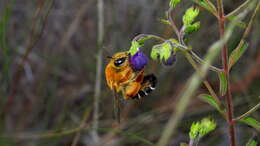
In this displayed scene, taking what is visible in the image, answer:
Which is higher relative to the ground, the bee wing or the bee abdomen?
the bee abdomen

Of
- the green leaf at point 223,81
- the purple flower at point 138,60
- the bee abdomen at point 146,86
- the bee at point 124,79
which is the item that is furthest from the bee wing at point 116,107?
the green leaf at point 223,81

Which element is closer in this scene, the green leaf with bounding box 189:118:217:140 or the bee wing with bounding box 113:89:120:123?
the green leaf with bounding box 189:118:217:140

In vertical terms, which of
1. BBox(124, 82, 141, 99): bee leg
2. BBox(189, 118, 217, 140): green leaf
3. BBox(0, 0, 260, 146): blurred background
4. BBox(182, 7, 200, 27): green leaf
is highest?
BBox(0, 0, 260, 146): blurred background

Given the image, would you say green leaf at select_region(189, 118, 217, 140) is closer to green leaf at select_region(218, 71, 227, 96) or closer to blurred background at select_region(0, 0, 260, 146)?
green leaf at select_region(218, 71, 227, 96)

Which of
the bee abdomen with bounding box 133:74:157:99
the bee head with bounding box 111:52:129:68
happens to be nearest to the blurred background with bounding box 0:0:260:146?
the bee abdomen with bounding box 133:74:157:99

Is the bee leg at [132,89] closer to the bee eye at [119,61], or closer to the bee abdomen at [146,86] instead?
the bee abdomen at [146,86]

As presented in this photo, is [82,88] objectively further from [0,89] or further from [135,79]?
[135,79]
